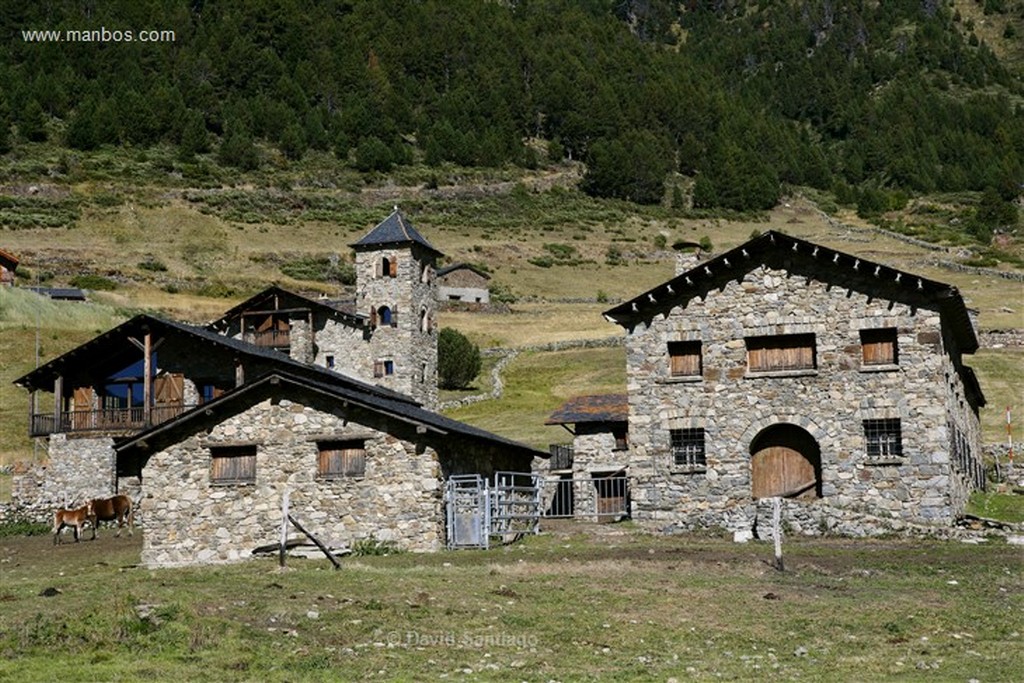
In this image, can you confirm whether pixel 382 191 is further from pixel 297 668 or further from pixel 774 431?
pixel 297 668

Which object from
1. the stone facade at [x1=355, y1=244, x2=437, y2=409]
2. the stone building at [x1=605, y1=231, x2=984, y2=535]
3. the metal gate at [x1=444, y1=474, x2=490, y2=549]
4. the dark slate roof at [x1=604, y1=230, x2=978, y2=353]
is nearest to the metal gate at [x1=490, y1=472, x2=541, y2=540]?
the metal gate at [x1=444, y1=474, x2=490, y2=549]

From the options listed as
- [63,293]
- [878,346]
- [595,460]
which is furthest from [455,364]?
[878,346]

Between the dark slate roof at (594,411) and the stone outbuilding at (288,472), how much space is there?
10841mm

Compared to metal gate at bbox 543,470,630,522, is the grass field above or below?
below

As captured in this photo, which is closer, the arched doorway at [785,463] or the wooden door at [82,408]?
the arched doorway at [785,463]

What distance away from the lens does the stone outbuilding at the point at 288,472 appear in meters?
32.1

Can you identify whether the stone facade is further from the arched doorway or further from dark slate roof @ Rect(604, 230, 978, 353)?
the arched doorway

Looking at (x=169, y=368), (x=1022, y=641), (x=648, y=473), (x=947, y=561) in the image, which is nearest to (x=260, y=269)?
(x=169, y=368)

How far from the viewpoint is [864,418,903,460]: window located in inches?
1382

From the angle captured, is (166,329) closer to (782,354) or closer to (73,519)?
(73,519)

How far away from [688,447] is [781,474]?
2.59 m

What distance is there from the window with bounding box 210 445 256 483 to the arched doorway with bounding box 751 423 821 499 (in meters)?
13.2

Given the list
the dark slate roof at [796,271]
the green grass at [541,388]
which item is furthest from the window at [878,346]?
the green grass at [541,388]

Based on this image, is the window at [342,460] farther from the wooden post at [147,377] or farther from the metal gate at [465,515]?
the wooden post at [147,377]
